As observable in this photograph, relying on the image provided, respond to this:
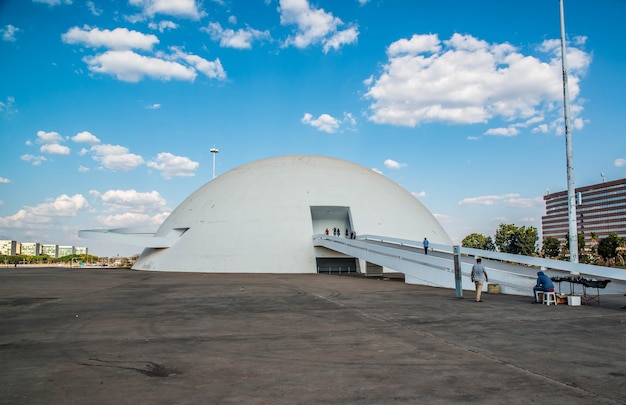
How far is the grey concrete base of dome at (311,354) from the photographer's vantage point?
172 inches

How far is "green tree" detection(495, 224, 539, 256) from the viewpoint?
79925mm

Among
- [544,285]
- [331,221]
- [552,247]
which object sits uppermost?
[331,221]

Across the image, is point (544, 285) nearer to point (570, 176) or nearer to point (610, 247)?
point (570, 176)

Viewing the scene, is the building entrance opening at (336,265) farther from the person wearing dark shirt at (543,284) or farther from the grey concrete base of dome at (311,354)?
the grey concrete base of dome at (311,354)

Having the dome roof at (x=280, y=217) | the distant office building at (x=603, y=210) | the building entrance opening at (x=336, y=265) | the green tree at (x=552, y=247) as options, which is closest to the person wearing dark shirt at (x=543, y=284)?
the dome roof at (x=280, y=217)

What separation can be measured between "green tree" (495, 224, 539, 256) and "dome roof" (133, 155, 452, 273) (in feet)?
170

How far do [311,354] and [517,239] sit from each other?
279 ft

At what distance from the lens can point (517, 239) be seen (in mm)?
81562

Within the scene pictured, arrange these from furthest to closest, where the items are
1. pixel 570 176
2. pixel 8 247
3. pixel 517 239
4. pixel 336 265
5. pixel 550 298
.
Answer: pixel 8 247 < pixel 517 239 < pixel 336 265 < pixel 570 176 < pixel 550 298


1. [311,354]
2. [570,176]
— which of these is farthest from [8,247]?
[311,354]

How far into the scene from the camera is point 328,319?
9.11 meters

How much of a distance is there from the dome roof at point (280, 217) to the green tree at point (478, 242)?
6726 cm

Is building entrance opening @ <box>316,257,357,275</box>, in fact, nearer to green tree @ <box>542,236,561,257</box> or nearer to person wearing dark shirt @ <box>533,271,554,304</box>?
person wearing dark shirt @ <box>533,271,554,304</box>

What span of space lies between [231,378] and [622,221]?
164499mm
